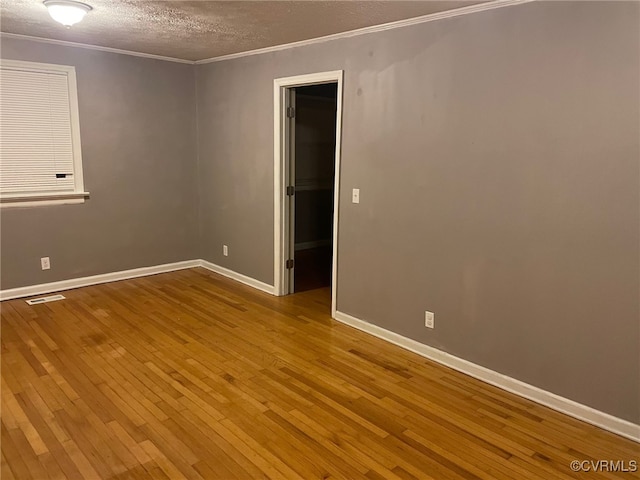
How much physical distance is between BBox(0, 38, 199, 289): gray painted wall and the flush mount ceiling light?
4.96 ft

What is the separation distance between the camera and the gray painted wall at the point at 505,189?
2.50 metres

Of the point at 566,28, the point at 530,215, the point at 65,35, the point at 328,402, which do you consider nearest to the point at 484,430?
the point at 328,402

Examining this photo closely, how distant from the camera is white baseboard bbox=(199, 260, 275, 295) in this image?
494cm

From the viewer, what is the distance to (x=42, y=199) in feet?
15.0

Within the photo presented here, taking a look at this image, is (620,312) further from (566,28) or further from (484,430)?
(566,28)

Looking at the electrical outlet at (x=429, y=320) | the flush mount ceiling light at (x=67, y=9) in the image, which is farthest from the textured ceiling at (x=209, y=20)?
the electrical outlet at (x=429, y=320)

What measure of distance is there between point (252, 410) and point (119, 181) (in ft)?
10.7

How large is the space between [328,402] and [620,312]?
1.67m

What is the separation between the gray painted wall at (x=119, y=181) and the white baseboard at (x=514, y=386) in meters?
2.69

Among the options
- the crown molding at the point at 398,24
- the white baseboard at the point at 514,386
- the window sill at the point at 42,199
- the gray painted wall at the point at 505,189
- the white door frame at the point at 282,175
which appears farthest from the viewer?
the window sill at the point at 42,199

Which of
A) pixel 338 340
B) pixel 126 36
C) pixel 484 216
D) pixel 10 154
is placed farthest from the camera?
pixel 10 154

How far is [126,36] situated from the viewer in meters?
4.07

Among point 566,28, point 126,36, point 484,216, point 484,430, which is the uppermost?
point 126,36

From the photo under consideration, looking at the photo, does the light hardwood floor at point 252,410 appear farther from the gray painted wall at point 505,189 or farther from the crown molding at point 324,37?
the crown molding at point 324,37
